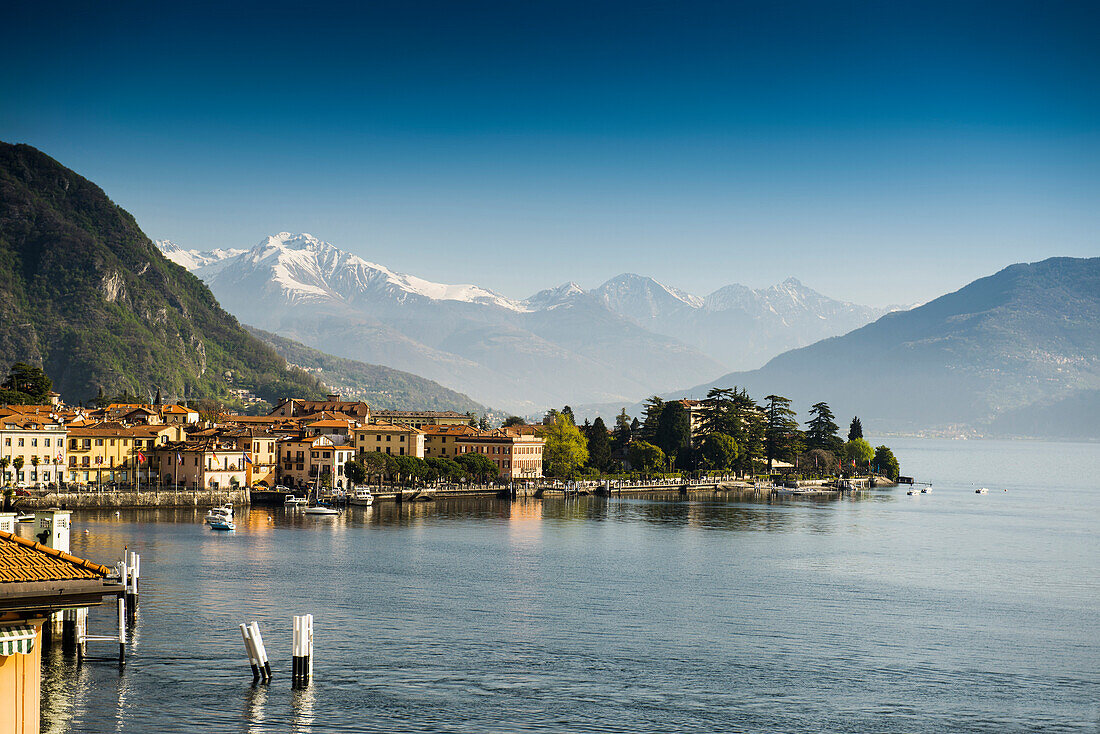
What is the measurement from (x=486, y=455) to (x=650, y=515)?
3821 centimetres

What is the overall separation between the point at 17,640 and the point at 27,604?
0.34 m

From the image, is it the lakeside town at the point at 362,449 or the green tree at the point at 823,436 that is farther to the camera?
the green tree at the point at 823,436

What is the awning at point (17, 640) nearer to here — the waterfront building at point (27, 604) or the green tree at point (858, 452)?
the waterfront building at point (27, 604)

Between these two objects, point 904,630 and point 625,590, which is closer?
point 904,630

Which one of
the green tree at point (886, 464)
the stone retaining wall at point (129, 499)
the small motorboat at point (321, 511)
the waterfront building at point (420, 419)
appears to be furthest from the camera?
the green tree at point (886, 464)

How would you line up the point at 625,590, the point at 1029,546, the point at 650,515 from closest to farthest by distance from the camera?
1. the point at 625,590
2. the point at 1029,546
3. the point at 650,515

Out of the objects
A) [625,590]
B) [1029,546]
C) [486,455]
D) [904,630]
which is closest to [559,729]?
[904,630]

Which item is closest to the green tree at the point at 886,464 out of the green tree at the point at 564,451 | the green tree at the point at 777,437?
the green tree at the point at 777,437

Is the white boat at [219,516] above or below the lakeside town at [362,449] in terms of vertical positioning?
below

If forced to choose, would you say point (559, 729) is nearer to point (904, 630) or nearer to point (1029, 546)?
point (904, 630)

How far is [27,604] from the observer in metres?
10.8

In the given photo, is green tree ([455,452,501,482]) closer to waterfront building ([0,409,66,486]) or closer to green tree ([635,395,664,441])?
green tree ([635,395,664,441])

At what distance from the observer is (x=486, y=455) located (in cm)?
13600

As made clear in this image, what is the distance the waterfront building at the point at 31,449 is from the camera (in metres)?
95.4
